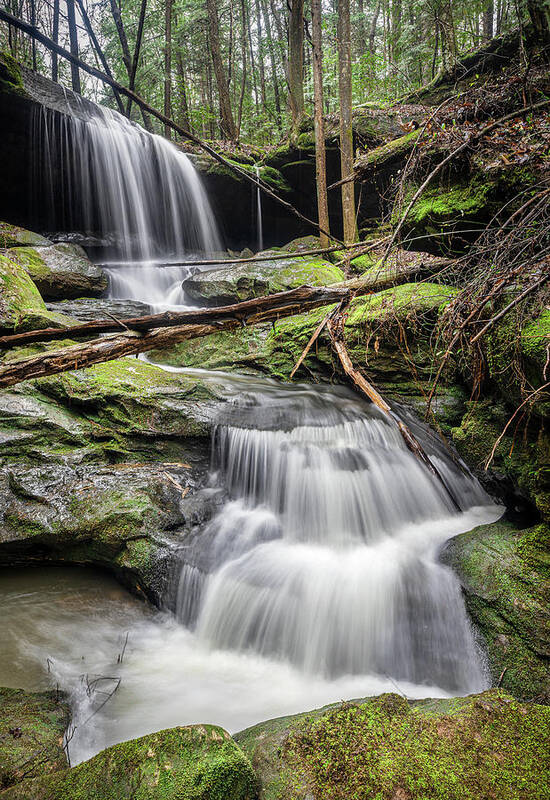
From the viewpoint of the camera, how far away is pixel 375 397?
16.9 ft

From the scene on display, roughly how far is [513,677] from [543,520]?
1182mm

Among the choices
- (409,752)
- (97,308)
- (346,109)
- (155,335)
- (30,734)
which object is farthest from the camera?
(346,109)

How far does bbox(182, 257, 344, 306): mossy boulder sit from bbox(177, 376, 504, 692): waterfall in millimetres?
3748

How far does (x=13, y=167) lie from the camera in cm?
1086

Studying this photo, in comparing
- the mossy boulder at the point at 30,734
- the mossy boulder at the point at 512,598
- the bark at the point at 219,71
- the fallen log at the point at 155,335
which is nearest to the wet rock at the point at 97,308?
the fallen log at the point at 155,335

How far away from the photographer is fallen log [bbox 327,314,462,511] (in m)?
4.41

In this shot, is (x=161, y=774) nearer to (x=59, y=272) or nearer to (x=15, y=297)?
(x=15, y=297)

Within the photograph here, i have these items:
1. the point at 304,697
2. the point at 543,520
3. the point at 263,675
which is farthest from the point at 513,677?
the point at 263,675

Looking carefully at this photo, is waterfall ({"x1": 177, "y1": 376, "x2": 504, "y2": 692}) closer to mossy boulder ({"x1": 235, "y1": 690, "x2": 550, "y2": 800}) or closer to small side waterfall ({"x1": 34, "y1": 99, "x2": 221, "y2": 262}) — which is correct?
mossy boulder ({"x1": 235, "y1": 690, "x2": 550, "y2": 800})

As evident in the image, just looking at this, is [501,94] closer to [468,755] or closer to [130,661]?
[468,755]

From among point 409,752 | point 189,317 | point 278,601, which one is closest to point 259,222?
point 189,317

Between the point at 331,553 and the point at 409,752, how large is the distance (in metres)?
2.26

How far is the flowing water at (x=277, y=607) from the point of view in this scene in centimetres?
282

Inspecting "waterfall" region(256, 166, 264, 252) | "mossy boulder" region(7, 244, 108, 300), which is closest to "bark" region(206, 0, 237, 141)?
"waterfall" region(256, 166, 264, 252)
